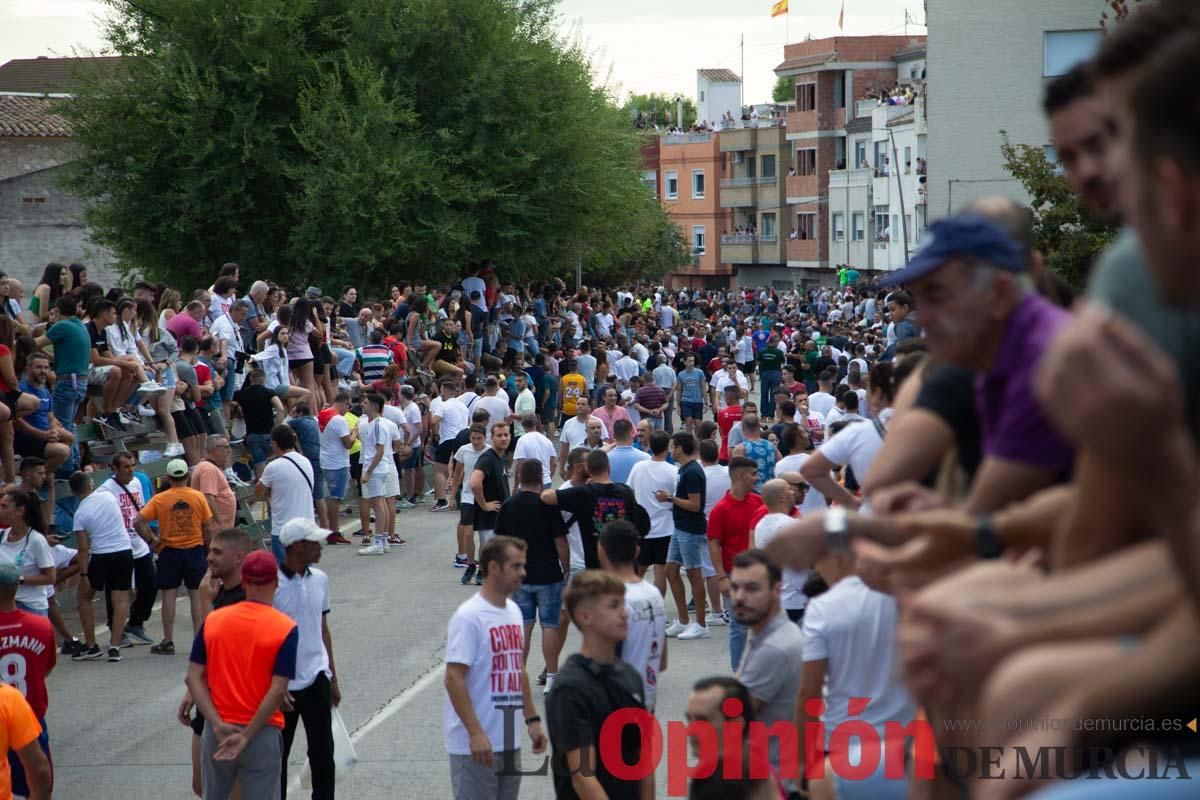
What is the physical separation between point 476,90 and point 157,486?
649 inches

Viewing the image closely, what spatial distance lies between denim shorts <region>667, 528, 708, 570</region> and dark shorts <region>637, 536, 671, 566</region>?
0.69 feet

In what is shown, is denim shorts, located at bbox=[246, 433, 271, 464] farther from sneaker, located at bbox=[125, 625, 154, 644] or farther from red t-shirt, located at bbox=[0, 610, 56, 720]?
red t-shirt, located at bbox=[0, 610, 56, 720]

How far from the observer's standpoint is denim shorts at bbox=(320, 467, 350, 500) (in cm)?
1912

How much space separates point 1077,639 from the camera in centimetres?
202

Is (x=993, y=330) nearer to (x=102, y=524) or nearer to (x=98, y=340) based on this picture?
(x=102, y=524)

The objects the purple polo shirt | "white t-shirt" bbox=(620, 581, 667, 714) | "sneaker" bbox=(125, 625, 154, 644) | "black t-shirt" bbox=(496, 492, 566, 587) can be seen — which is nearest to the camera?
the purple polo shirt

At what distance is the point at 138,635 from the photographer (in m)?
14.2

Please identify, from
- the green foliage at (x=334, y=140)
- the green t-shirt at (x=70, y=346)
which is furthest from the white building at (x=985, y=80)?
the green t-shirt at (x=70, y=346)

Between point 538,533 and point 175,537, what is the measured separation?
4.37m

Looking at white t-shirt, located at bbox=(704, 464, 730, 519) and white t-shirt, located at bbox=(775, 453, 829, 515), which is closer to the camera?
white t-shirt, located at bbox=(775, 453, 829, 515)

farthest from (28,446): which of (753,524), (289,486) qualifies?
(753,524)

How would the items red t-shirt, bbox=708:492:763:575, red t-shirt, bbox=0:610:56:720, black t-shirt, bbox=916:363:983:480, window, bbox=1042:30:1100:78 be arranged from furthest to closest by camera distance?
window, bbox=1042:30:1100:78 < red t-shirt, bbox=708:492:763:575 < red t-shirt, bbox=0:610:56:720 < black t-shirt, bbox=916:363:983:480

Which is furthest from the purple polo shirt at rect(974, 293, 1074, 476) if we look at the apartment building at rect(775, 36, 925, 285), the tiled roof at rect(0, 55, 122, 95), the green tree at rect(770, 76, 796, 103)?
the green tree at rect(770, 76, 796, 103)

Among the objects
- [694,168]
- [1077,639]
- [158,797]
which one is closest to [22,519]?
[158,797]
